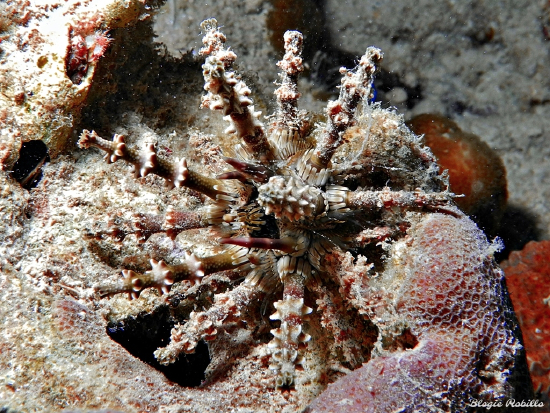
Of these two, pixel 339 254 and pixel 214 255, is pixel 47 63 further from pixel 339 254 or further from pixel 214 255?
pixel 339 254

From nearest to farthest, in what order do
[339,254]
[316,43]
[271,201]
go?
[271,201]
[339,254]
[316,43]

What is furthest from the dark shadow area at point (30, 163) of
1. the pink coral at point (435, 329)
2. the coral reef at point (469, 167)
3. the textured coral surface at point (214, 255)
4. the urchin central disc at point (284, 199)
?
the coral reef at point (469, 167)

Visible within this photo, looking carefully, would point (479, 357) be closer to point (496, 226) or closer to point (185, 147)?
point (185, 147)

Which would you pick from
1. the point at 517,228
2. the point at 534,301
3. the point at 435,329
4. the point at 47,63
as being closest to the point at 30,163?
the point at 47,63

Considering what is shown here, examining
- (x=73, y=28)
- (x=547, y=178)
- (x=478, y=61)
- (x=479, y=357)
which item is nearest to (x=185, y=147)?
(x=73, y=28)

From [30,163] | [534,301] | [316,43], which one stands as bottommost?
[534,301]

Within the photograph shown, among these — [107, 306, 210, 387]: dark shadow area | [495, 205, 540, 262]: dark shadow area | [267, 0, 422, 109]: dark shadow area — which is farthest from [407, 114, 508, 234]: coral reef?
[107, 306, 210, 387]: dark shadow area

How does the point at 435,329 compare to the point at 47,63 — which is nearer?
the point at 435,329
